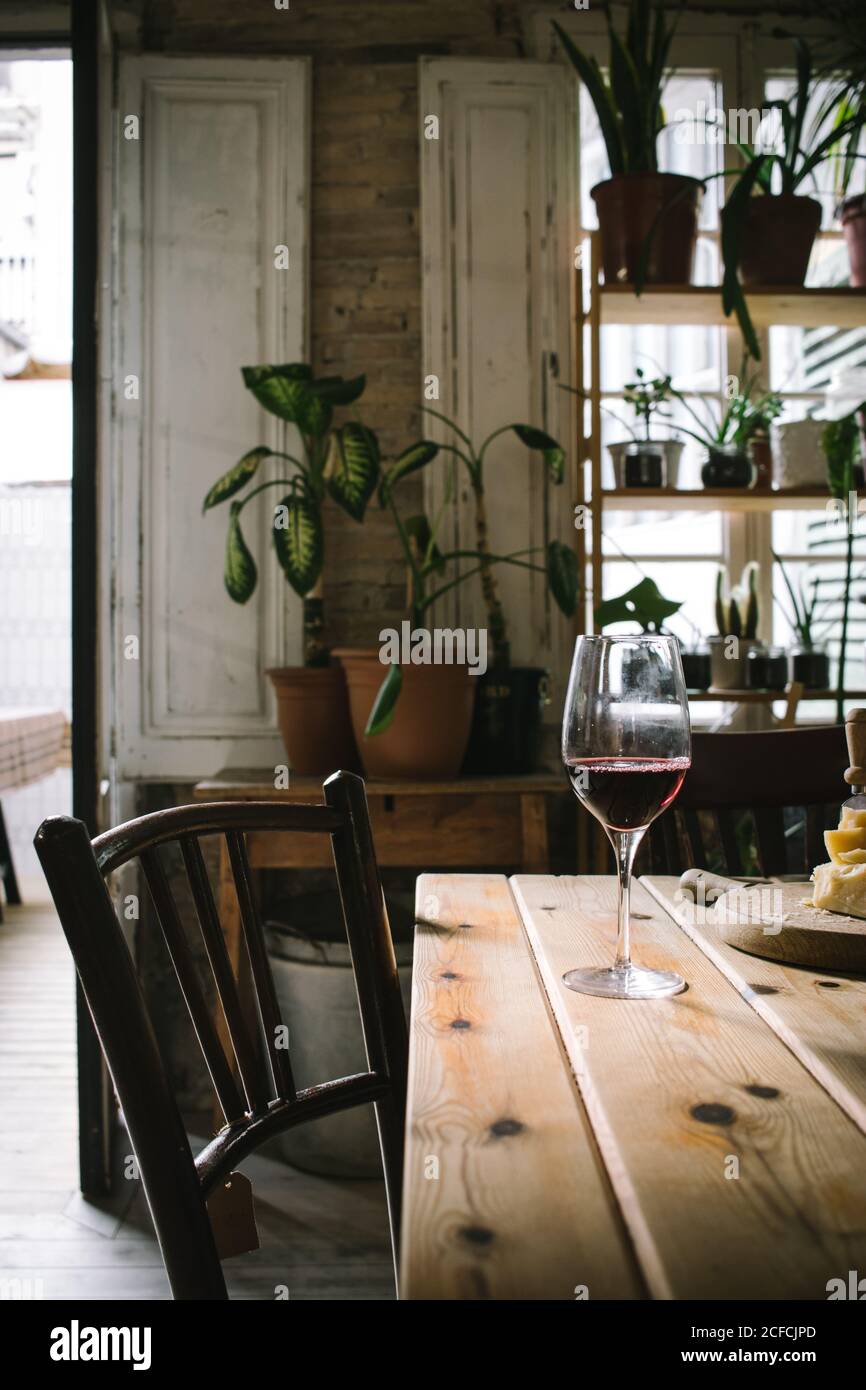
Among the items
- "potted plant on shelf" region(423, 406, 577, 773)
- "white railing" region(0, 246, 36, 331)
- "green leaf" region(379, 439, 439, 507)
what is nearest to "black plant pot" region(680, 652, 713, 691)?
"potted plant on shelf" region(423, 406, 577, 773)

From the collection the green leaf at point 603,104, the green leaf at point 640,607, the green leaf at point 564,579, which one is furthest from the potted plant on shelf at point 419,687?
the green leaf at point 603,104

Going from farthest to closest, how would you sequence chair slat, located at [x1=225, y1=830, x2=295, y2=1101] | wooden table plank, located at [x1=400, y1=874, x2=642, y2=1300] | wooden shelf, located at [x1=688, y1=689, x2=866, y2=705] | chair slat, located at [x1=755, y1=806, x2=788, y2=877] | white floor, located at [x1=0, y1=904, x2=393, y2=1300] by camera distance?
wooden shelf, located at [x1=688, y1=689, x2=866, y2=705] → white floor, located at [x1=0, y1=904, x2=393, y2=1300] → chair slat, located at [x1=755, y1=806, x2=788, y2=877] → chair slat, located at [x1=225, y1=830, x2=295, y2=1101] → wooden table plank, located at [x1=400, y1=874, x2=642, y2=1300]

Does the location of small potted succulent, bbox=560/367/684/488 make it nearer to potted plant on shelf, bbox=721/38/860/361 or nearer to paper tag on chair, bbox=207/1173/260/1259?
potted plant on shelf, bbox=721/38/860/361

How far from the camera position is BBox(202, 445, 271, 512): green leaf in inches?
98.2

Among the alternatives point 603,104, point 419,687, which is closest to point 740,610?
point 419,687

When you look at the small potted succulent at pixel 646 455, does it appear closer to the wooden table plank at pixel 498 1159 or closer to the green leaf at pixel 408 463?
the green leaf at pixel 408 463

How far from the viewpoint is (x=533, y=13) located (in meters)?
2.79

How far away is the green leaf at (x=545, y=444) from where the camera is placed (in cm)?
251

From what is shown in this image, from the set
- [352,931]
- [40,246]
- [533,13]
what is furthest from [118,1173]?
[40,246]

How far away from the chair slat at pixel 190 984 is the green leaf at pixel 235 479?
1.77 m

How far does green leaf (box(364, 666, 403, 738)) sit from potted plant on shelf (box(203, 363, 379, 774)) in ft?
0.96

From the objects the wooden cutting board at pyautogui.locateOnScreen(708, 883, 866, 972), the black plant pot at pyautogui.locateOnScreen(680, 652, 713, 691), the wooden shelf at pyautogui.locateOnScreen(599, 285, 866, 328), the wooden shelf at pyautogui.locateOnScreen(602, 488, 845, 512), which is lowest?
the wooden cutting board at pyautogui.locateOnScreen(708, 883, 866, 972)

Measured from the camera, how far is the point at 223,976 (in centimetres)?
90

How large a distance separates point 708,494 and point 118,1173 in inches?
78.3
